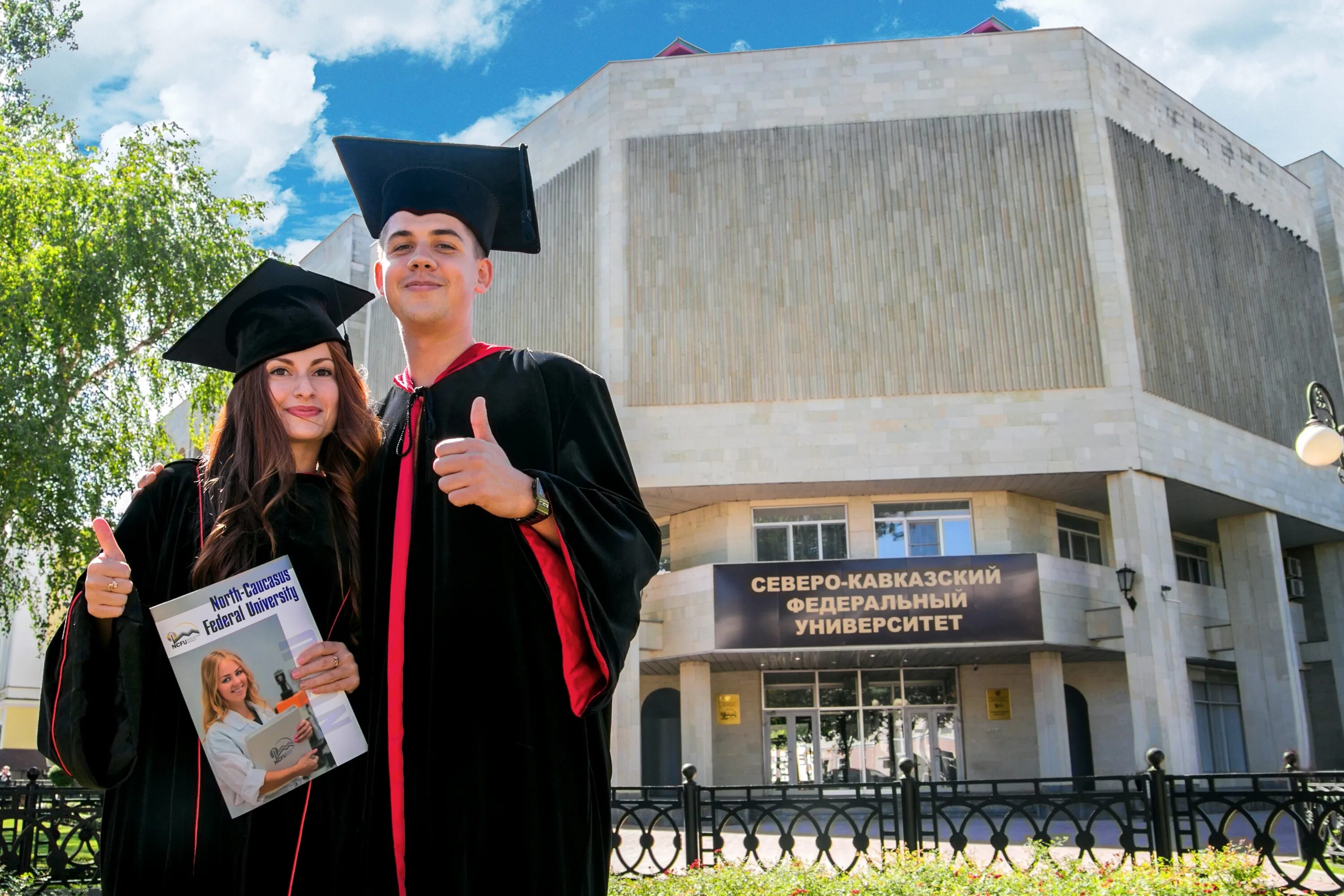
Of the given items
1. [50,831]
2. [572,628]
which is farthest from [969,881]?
[50,831]

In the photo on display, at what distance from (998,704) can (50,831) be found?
22.2 meters

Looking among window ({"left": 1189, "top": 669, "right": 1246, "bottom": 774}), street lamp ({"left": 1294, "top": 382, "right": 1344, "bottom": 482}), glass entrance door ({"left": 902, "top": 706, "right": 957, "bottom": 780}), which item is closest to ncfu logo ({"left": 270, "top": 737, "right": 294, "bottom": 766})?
street lamp ({"left": 1294, "top": 382, "right": 1344, "bottom": 482})

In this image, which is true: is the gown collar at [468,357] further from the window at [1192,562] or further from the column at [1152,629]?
the window at [1192,562]

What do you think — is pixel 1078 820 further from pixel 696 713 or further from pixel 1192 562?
pixel 1192 562

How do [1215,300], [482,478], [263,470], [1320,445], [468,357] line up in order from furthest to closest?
[1215,300] → [1320,445] → [468,357] → [263,470] → [482,478]

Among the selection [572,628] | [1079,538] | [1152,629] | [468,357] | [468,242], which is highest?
[1079,538]

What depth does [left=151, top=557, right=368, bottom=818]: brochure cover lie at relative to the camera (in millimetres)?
2441

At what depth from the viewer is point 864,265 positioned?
26266 millimetres

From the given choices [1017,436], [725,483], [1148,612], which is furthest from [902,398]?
[1148,612]

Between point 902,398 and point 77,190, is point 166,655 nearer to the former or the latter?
point 77,190

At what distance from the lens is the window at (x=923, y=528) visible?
2616cm

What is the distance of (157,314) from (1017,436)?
728 inches

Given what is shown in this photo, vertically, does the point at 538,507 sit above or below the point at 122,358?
below

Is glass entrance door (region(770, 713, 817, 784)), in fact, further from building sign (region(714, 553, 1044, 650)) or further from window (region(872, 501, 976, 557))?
window (region(872, 501, 976, 557))
